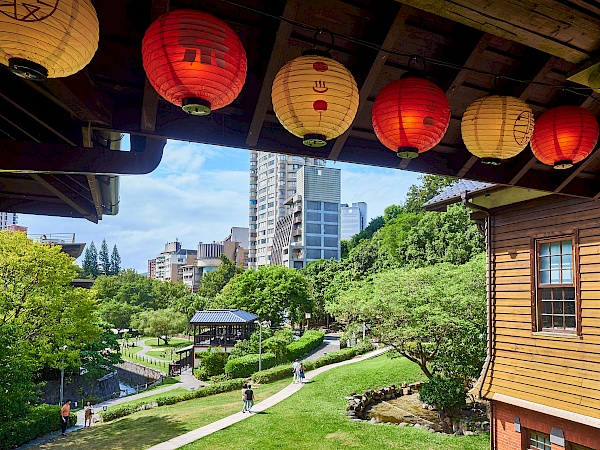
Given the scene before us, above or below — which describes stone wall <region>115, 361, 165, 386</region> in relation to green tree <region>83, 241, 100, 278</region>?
below

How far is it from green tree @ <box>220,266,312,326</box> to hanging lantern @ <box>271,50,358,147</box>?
3347cm

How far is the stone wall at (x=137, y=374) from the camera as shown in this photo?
29875 millimetres

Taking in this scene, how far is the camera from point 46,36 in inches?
67.9

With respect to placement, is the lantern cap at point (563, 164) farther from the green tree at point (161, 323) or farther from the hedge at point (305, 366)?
the green tree at point (161, 323)

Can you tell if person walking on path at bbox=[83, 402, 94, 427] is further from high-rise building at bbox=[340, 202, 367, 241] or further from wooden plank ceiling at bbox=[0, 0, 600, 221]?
high-rise building at bbox=[340, 202, 367, 241]

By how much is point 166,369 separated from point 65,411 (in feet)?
55.0

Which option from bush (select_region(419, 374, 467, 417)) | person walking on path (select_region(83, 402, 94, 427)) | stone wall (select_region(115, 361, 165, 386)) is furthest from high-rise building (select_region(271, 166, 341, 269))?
bush (select_region(419, 374, 467, 417))

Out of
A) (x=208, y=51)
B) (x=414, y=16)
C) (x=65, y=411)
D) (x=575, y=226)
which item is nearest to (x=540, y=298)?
(x=575, y=226)

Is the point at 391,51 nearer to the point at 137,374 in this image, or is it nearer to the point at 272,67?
the point at 272,67

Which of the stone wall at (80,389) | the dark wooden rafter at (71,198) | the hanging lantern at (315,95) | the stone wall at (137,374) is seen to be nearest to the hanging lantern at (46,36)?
the hanging lantern at (315,95)

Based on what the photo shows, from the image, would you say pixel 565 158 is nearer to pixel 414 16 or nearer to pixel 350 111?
pixel 414 16

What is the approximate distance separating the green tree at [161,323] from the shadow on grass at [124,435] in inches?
992

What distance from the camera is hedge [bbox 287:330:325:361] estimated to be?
26.7 metres

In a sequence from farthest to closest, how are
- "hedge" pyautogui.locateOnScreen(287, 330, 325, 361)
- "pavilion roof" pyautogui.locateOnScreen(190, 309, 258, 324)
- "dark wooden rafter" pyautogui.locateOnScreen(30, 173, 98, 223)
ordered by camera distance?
"pavilion roof" pyautogui.locateOnScreen(190, 309, 258, 324), "hedge" pyautogui.locateOnScreen(287, 330, 325, 361), "dark wooden rafter" pyautogui.locateOnScreen(30, 173, 98, 223)
